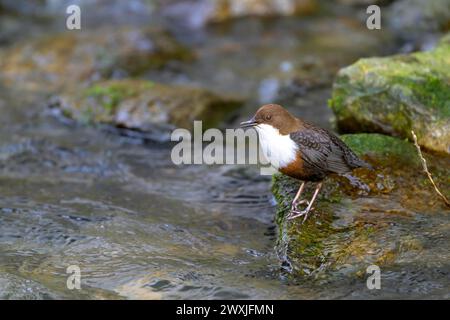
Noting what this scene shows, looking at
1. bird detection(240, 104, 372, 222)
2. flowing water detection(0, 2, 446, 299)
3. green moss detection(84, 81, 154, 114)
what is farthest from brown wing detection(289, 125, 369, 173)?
green moss detection(84, 81, 154, 114)

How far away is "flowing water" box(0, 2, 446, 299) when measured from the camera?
4.00 meters

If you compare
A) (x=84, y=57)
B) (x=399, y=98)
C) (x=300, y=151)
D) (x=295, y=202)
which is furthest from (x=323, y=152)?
(x=84, y=57)

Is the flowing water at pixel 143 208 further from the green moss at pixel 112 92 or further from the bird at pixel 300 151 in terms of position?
the bird at pixel 300 151

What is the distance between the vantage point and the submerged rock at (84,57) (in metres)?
8.87

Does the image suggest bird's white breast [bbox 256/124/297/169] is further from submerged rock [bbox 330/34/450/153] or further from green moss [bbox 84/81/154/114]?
green moss [bbox 84/81/154/114]

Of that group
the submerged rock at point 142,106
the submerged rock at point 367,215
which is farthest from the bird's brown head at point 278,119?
the submerged rock at point 142,106

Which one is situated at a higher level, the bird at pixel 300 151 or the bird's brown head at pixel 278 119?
the bird's brown head at pixel 278 119

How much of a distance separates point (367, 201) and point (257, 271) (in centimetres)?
100

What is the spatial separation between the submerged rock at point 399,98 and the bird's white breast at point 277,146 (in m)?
1.56

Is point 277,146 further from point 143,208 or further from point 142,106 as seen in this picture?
point 142,106

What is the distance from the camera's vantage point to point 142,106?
7367 mm

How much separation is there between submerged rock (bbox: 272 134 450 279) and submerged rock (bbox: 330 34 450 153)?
31 centimetres

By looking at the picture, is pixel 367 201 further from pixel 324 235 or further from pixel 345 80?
pixel 345 80

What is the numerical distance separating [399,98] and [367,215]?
1586mm
